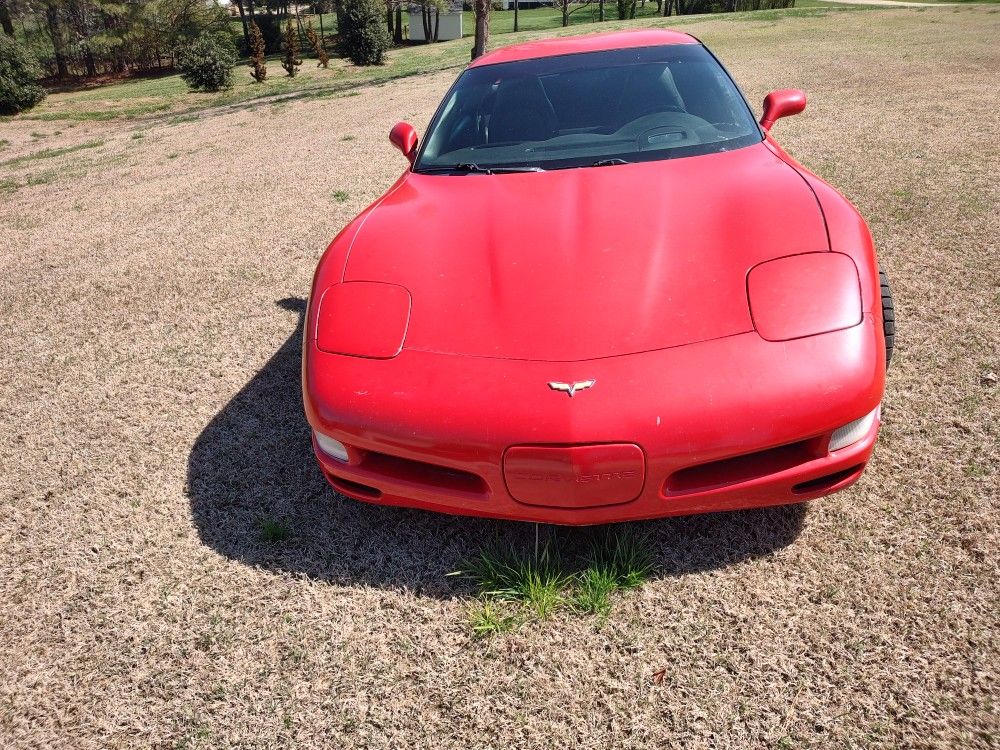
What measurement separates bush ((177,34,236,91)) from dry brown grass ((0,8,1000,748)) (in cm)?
1666

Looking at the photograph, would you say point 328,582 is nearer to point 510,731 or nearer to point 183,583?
point 183,583

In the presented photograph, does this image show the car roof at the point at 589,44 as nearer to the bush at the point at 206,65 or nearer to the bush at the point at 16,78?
the bush at the point at 206,65

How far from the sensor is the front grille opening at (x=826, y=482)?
1713 millimetres

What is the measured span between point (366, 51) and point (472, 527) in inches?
930

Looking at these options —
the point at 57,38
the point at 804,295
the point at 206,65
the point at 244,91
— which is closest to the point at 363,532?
the point at 804,295

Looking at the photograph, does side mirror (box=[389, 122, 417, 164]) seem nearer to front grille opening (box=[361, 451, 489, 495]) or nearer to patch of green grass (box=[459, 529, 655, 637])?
front grille opening (box=[361, 451, 489, 495])

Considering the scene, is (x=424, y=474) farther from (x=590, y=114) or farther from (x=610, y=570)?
(x=590, y=114)

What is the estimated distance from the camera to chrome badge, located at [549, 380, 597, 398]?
1.60 meters

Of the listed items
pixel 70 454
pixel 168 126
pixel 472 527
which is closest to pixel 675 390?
pixel 472 527

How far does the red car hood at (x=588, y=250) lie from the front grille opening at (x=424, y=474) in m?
0.35

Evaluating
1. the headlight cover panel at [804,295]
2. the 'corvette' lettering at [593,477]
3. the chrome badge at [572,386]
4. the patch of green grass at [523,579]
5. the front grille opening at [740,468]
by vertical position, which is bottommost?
the patch of green grass at [523,579]

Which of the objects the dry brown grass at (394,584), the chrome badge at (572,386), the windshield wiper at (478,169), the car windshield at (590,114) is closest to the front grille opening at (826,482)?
the dry brown grass at (394,584)

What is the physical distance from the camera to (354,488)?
193cm

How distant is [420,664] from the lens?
1.70m
